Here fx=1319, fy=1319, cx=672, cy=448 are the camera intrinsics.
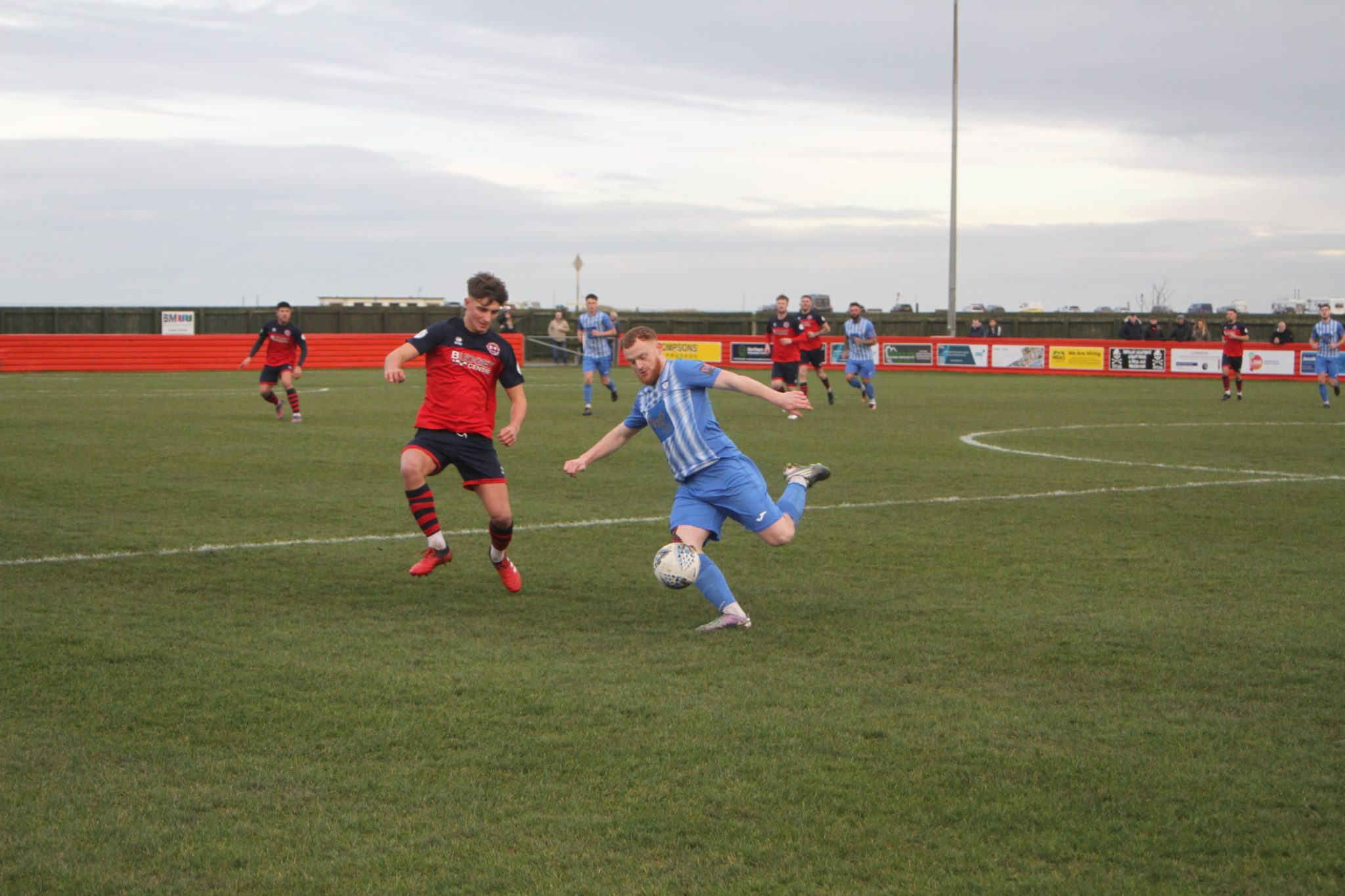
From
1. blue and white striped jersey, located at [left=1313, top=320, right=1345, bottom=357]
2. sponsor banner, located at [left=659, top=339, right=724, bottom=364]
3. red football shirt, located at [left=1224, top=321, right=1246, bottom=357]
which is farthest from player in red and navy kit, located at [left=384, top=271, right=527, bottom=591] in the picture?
Result: sponsor banner, located at [left=659, top=339, right=724, bottom=364]

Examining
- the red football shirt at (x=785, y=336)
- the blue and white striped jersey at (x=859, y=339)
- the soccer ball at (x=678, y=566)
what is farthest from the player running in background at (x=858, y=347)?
the soccer ball at (x=678, y=566)

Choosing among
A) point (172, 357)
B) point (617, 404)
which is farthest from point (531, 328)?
point (617, 404)

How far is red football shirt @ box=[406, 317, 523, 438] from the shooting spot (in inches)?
353

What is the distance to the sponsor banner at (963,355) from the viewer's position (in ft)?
139

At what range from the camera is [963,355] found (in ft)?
140

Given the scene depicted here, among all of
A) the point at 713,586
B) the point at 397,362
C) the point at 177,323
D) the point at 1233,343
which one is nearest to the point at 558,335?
the point at 177,323

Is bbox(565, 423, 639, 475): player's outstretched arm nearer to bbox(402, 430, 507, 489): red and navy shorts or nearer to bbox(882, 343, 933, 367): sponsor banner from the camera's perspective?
bbox(402, 430, 507, 489): red and navy shorts

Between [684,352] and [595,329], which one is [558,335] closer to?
[684,352]

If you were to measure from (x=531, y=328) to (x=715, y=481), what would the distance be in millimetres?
47703

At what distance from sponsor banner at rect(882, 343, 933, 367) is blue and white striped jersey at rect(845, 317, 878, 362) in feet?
56.8

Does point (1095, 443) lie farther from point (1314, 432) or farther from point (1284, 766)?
point (1284, 766)

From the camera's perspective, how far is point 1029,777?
16.1 feet

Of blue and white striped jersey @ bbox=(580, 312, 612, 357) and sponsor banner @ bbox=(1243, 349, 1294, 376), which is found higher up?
blue and white striped jersey @ bbox=(580, 312, 612, 357)

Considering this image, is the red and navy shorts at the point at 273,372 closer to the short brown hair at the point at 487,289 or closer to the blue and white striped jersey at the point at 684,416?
the short brown hair at the point at 487,289
